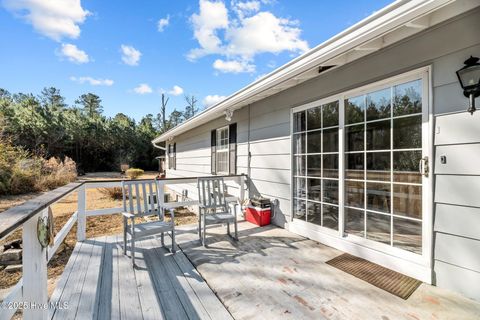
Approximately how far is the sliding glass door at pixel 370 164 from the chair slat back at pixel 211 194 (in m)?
1.32

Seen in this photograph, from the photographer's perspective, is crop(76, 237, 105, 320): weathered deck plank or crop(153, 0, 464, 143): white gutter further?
crop(76, 237, 105, 320): weathered deck plank

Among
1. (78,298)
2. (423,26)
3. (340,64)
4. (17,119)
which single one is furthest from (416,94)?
(17,119)

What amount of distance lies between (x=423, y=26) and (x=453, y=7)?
26 centimetres

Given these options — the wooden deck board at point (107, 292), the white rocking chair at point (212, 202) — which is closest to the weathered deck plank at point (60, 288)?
the wooden deck board at point (107, 292)

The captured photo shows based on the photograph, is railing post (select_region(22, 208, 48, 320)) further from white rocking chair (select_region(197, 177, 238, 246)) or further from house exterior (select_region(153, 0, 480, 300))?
house exterior (select_region(153, 0, 480, 300))

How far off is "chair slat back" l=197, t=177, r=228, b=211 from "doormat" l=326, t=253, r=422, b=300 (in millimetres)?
1740

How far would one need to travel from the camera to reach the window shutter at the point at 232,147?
17.8ft

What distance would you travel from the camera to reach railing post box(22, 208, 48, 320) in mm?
1414

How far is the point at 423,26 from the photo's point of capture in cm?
210

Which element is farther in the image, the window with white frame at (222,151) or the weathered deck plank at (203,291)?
the window with white frame at (222,151)

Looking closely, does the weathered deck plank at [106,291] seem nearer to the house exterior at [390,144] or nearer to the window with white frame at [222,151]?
the house exterior at [390,144]

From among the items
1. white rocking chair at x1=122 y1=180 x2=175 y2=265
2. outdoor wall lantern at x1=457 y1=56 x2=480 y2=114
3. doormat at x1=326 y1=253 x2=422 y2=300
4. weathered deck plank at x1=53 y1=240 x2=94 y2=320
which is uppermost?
outdoor wall lantern at x1=457 y1=56 x2=480 y2=114

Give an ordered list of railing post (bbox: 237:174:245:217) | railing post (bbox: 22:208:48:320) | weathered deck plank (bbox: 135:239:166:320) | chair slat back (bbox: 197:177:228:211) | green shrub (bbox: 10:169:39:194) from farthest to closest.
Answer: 1. green shrub (bbox: 10:169:39:194)
2. railing post (bbox: 237:174:245:217)
3. chair slat back (bbox: 197:177:228:211)
4. weathered deck plank (bbox: 135:239:166:320)
5. railing post (bbox: 22:208:48:320)

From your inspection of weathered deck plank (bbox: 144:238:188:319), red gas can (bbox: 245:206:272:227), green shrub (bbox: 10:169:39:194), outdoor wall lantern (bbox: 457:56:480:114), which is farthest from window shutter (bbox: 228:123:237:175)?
green shrub (bbox: 10:169:39:194)
